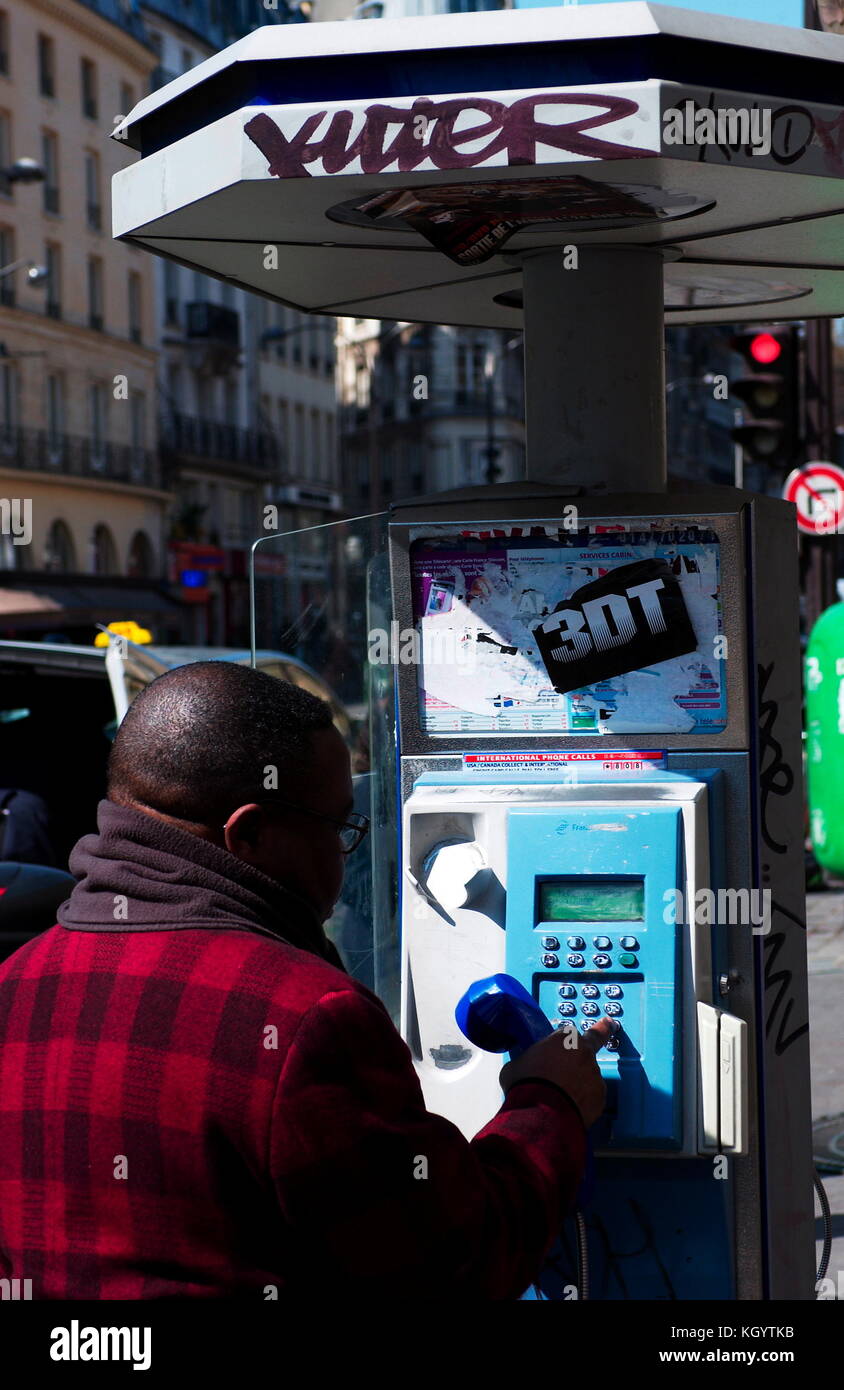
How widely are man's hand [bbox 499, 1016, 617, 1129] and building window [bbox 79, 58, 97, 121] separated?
3968 centimetres

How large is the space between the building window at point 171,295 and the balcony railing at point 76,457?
5.45 meters

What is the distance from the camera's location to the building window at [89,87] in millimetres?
39031

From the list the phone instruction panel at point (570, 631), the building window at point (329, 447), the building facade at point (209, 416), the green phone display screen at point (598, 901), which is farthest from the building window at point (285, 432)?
the green phone display screen at point (598, 901)

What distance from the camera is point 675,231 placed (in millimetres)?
3434

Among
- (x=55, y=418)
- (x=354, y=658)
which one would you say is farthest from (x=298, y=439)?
(x=354, y=658)

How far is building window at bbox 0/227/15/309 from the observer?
3566 centimetres

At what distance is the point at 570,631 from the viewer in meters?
3.21

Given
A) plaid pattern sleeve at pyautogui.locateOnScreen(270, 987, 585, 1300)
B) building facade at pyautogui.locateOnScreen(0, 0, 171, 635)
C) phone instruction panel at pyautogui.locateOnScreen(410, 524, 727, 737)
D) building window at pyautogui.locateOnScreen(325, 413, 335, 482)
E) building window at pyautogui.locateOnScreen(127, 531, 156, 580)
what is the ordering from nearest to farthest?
plaid pattern sleeve at pyautogui.locateOnScreen(270, 987, 585, 1300), phone instruction panel at pyautogui.locateOnScreen(410, 524, 727, 737), building facade at pyautogui.locateOnScreen(0, 0, 171, 635), building window at pyautogui.locateOnScreen(127, 531, 156, 580), building window at pyautogui.locateOnScreen(325, 413, 335, 482)

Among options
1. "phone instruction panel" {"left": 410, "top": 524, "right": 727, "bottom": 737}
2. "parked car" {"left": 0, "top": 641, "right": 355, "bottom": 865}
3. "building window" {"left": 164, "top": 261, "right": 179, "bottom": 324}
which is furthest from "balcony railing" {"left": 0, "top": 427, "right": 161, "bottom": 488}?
"phone instruction panel" {"left": 410, "top": 524, "right": 727, "bottom": 737}

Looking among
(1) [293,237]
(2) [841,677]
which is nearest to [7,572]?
(2) [841,677]

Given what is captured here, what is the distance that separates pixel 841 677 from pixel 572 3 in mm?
6910

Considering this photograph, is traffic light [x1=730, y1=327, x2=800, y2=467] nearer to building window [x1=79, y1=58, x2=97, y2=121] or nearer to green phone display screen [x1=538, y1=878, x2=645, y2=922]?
green phone display screen [x1=538, y1=878, x2=645, y2=922]

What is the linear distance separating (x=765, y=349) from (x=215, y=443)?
1506 inches

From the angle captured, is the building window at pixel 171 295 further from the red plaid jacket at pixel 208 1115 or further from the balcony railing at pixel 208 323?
the red plaid jacket at pixel 208 1115
